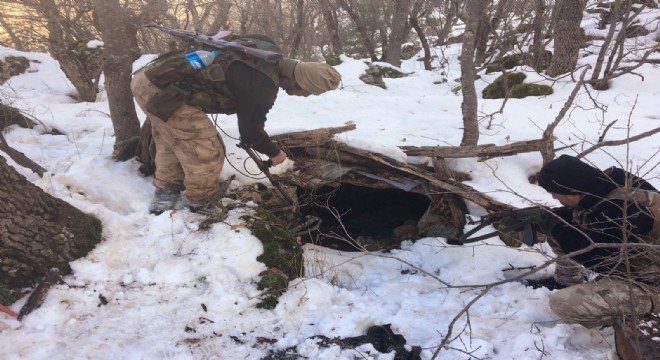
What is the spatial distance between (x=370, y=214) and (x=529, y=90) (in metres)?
5.20

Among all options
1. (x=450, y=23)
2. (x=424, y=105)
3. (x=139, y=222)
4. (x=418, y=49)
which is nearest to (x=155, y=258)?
(x=139, y=222)

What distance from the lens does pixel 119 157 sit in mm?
4336

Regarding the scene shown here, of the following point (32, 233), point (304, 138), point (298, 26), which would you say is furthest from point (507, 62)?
point (32, 233)

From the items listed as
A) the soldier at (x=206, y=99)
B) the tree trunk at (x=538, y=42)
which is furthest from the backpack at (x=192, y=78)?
the tree trunk at (x=538, y=42)

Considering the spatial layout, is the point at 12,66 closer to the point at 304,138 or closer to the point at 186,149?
the point at 186,149

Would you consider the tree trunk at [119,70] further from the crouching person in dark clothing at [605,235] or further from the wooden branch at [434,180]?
the crouching person in dark clothing at [605,235]

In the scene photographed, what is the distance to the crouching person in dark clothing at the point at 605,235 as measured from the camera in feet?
8.63

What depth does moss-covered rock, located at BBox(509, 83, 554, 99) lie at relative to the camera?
8.22 m

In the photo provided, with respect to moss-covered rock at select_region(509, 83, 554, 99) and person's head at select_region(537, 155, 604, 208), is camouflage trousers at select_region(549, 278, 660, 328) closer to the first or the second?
person's head at select_region(537, 155, 604, 208)

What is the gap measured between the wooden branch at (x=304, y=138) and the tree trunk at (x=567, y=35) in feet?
23.8

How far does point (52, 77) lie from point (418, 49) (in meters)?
16.6

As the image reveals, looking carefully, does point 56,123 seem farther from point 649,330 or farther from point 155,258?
point 649,330

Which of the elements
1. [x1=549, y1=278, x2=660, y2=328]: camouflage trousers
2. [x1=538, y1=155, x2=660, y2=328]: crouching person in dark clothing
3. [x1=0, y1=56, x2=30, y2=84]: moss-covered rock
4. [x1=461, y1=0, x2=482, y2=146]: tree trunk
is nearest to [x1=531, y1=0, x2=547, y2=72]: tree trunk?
[x1=461, y1=0, x2=482, y2=146]: tree trunk

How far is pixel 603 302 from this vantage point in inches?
105
